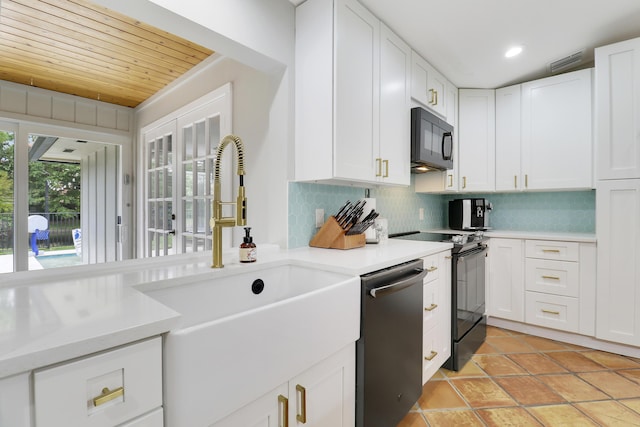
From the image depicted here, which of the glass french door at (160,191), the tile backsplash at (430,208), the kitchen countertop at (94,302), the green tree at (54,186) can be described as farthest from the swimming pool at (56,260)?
the tile backsplash at (430,208)

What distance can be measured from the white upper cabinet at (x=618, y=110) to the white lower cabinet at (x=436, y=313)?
62.7 inches

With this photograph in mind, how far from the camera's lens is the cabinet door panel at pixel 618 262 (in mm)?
2287

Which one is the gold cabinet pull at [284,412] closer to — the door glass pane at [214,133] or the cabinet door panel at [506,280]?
the door glass pane at [214,133]

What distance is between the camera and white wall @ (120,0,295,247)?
138 centimetres

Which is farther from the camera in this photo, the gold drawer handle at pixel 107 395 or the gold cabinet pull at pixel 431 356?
the gold cabinet pull at pixel 431 356

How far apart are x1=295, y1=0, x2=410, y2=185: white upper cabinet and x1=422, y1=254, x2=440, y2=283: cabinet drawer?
61 cm

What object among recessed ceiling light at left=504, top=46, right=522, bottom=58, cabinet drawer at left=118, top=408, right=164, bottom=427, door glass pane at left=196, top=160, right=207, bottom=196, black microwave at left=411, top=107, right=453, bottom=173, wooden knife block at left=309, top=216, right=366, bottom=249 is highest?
recessed ceiling light at left=504, top=46, right=522, bottom=58

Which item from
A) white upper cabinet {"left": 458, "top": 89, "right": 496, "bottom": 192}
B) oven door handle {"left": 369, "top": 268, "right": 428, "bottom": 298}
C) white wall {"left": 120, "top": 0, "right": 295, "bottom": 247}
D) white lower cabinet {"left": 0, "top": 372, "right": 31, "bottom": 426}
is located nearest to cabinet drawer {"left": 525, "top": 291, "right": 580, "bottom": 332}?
white upper cabinet {"left": 458, "top": 89, "right": 496, "bottom": 192}

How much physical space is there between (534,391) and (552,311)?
1.04 m

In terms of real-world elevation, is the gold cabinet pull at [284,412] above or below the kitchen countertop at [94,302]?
below

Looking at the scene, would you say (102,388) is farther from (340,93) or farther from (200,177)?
(200,177)

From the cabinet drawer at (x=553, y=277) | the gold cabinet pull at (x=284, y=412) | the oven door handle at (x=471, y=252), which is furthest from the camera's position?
the cabinet drawer at (x=553, y=277)

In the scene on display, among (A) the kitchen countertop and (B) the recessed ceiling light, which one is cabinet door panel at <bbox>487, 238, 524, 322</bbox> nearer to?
(B) the recessed ceiling light

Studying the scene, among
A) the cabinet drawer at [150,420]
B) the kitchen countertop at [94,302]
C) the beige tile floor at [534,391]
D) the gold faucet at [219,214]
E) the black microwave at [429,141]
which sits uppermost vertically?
the black microwave at [429,141]
